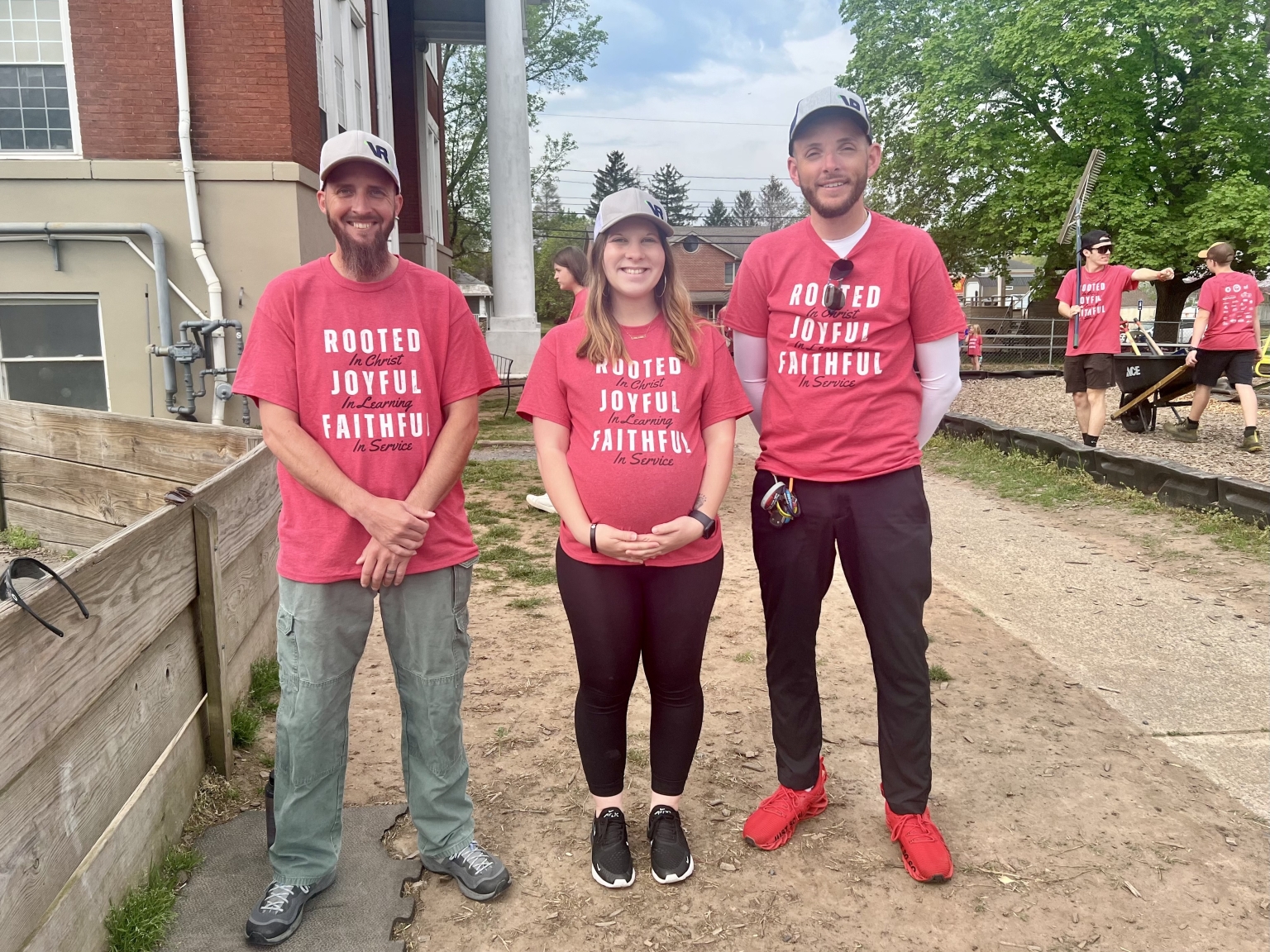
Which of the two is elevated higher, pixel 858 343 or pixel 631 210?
pixel 631 210

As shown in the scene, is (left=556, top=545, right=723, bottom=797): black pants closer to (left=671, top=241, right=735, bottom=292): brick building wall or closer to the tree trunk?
the tree trunk

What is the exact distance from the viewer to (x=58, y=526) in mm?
5906

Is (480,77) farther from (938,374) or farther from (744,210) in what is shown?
(744,210)

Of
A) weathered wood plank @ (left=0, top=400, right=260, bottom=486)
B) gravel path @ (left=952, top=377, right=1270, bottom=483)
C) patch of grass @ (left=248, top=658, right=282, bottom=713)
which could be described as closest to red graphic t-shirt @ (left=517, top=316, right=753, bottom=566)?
patch of grass @ (left=248, top=658, right=282, bottom=713)

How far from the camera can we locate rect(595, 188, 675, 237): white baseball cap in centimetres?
265

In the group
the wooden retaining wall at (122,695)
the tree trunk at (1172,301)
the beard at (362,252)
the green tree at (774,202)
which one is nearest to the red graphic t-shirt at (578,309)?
the beard at (362,252)

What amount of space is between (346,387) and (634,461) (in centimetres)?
81

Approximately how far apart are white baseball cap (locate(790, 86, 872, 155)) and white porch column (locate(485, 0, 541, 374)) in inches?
520

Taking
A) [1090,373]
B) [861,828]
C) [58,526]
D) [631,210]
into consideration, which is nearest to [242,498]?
[631,210]

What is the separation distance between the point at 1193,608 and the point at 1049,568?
3.22 ft

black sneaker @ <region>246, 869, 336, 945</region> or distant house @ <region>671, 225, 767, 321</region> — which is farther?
distant house @ <region>671, 225, 767, 321</region>

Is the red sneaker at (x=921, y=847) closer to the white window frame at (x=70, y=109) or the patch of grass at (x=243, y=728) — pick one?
the patch of grass at (x=243, y=728)

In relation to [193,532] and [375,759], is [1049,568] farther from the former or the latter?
[193,532]

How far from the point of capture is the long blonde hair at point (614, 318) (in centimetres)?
263
